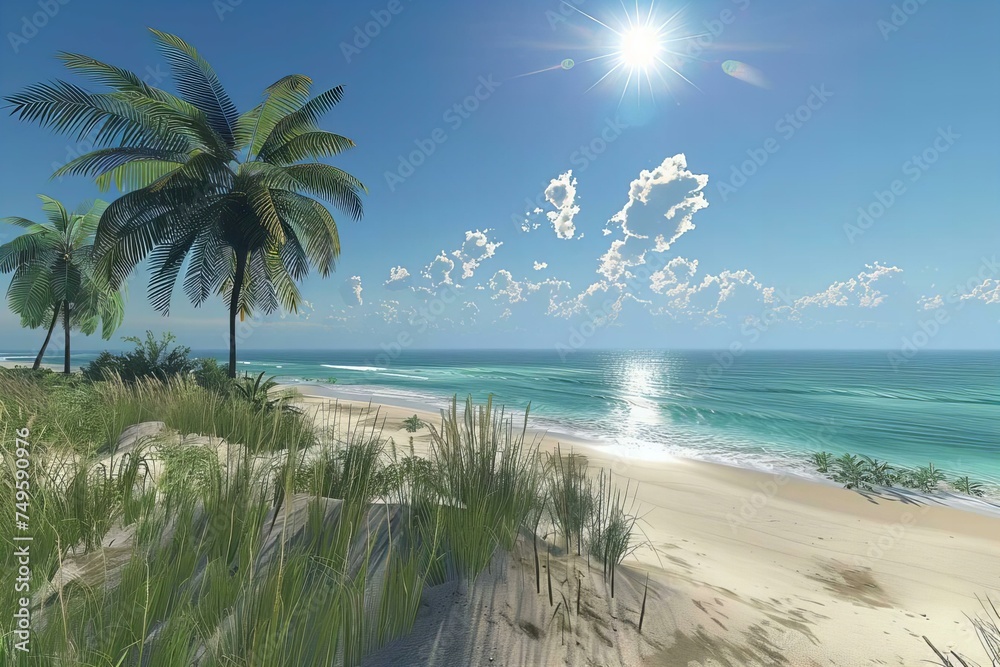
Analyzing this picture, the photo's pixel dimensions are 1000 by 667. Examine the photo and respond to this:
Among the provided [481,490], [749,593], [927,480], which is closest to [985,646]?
[749,593]

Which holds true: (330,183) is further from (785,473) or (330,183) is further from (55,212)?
(55,212)

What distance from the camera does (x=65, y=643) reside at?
149cm

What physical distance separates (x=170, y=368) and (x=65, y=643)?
49.6ft

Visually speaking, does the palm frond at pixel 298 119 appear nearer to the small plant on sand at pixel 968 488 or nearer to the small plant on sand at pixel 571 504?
the small plant on sand at pixel 571 504

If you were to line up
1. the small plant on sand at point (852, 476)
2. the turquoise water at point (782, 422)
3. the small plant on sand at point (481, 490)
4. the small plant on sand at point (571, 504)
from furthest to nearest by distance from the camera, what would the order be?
Answer: the turquoise water at point (782, 422) → the small plant on sand at point (852, 476) → the small plant on sand at point (571, 504) → the small plant on sand at point (481, 490)

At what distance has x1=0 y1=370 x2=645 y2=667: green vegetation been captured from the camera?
1701 mm

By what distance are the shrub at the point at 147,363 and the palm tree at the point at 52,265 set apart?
8.05 m

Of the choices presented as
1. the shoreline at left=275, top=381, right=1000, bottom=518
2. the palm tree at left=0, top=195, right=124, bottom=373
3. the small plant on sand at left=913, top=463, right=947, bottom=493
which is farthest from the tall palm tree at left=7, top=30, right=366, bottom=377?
the small plant on sand at left=913, top=463, right=947, bottom=493

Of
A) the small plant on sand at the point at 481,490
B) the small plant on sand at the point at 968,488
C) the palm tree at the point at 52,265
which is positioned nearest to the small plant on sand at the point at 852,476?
the small plant on sand at the point at 968,488

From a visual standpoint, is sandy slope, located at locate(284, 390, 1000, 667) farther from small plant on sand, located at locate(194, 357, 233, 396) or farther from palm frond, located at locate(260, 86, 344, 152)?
palm frond, located at locate(260, 86, 344, 152)

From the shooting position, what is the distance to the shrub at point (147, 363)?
12.7 m

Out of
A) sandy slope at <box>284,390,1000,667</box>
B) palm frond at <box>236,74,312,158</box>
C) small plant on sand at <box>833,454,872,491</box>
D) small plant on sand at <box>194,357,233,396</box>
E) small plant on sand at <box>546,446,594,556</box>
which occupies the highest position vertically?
palm frond at <box>236,74,312,158</box>

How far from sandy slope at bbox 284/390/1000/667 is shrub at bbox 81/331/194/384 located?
1267 centimetres

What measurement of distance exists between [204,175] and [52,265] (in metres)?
16.9
